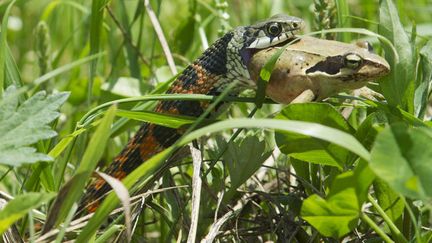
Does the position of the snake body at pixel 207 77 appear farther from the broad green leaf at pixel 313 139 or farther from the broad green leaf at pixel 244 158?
the broad green leaf at pixel 313 139

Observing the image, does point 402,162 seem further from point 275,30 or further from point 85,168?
point 275,30

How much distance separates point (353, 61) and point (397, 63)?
0.13 m

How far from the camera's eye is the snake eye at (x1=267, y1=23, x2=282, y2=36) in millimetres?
2871

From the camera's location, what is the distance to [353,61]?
253cm

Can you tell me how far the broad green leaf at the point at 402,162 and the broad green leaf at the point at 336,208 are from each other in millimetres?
167

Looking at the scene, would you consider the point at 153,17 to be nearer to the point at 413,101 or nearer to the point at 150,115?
the point at 150,115

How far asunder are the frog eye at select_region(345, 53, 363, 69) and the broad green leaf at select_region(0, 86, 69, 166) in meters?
0.86

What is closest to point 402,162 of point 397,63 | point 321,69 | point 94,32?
point 397,63

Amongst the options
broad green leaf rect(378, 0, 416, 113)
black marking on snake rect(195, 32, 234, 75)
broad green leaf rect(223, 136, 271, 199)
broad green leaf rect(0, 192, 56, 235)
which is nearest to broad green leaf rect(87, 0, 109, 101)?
black marking on snake rect(195, 32, 234, 75)

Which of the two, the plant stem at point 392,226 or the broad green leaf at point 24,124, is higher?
the broad green leaf at point 24,124

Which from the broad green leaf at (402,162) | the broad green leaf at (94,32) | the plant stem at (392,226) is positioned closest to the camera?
the broad green leaf at (402,162)

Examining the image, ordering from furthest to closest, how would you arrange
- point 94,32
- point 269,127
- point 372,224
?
1. point 94,32
2. point 372,224
3. point 269,127

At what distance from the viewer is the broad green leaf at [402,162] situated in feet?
6.15

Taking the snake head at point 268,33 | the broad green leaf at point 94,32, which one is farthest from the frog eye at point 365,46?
the broad green leaf at point 94,32
